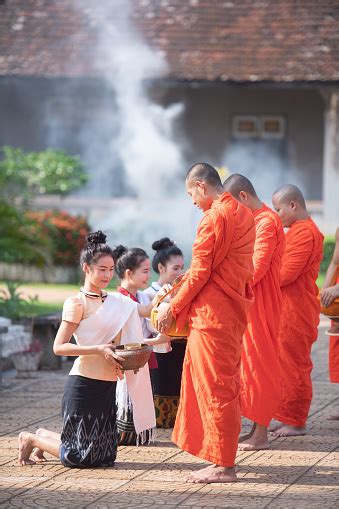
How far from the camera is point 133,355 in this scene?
6.45 metres

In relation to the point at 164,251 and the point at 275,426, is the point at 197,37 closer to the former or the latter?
the point at 164,251

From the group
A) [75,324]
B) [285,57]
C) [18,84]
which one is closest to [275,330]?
[75,324]

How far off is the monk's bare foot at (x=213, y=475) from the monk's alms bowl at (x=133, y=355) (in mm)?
690

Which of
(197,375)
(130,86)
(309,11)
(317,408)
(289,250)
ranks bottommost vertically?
(317,408)

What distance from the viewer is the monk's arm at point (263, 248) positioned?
7406mm

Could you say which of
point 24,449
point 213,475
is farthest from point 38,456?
point 213,475

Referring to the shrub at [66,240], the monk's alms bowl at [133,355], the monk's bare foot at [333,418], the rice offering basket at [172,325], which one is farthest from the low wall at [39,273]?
the monk's alms bowl at [133,355]

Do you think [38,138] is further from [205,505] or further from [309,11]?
[205,505]

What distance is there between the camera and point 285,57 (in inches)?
840

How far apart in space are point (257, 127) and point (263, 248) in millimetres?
15987

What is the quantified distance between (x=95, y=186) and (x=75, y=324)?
1661 centimetres

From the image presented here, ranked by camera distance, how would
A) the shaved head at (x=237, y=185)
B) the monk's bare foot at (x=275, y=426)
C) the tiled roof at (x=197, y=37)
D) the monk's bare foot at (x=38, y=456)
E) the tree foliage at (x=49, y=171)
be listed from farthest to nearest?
the tiled roof at (x=197, y=37), the tree foliage at (x=49, y=171), the monk's bare foot at (x=275, y=426), the shaved head at (x=237, y=185), the monk's bare foot at (x=38, y=456)

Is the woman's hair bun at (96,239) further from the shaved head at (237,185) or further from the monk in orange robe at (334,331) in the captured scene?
the monk in orange robe at (334,331)

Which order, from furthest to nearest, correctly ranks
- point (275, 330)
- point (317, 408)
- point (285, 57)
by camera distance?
1. point (285, 57)
2. point (317, 408)
3. point (275, 330)
